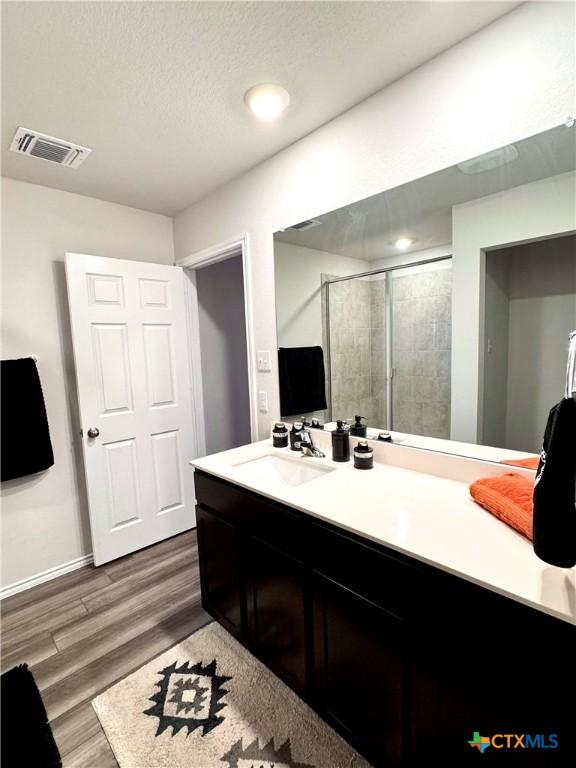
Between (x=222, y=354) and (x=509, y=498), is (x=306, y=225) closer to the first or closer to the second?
(x=509, y=498)

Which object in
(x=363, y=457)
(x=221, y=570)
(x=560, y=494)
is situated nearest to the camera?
(x=560, y=494)

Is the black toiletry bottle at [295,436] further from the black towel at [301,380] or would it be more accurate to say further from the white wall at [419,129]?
the white wall at [419,129]

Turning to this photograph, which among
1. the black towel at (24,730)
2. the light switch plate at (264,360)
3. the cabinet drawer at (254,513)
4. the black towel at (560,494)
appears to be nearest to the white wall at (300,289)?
the light switch plate at (264,360)

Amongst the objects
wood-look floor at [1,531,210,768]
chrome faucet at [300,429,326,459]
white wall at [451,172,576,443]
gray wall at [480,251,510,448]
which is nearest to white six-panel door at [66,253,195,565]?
wood-look floor at [1,531,210,768]

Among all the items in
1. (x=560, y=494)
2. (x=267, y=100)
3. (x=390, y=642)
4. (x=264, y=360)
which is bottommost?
(x=390, y=642)

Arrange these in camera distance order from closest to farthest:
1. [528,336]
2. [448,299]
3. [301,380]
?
[528,336]
[448,299]
[301,380]

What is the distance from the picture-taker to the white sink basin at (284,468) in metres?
1.72

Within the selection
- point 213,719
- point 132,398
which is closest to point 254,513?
point 213,719

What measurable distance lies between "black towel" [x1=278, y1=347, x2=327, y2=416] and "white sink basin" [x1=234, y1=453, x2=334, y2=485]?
1.16ft

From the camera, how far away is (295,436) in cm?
194

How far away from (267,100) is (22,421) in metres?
2.16

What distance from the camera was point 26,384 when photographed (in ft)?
7.05

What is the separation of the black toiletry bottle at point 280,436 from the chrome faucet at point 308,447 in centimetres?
15

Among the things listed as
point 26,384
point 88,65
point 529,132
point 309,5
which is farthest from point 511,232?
point 26,384
